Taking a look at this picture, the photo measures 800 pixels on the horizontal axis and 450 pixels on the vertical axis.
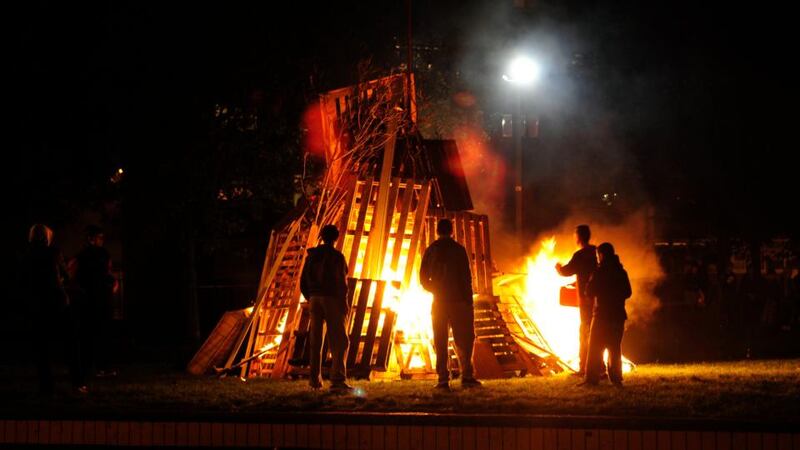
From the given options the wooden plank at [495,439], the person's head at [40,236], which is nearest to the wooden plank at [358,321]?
the person's head at [40,236]

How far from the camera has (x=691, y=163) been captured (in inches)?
1118

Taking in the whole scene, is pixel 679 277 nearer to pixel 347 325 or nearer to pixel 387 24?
pixel 387 24

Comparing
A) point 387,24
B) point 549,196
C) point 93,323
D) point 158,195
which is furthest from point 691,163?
point 93,323

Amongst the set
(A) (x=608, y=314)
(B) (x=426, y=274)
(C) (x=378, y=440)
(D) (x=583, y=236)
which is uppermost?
(D) (x=583, y=236)

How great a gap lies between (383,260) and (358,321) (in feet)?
3.59

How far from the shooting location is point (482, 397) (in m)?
10.5

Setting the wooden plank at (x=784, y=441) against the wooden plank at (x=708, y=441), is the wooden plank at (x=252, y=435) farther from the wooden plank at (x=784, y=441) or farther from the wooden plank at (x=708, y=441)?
the wooden plank at (x=784, y=441)

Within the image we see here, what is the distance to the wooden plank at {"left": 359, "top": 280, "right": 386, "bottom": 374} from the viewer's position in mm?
13102

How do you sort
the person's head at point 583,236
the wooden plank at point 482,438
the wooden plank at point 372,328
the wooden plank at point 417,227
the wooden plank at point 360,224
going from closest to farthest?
the wooden plank at point 482,438
the person's head at point 583,236
the wooden plank at point 372,328
the wooden plank at point 417,227
the wooden plank at point 360,224

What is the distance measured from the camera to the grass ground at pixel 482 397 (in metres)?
9.61

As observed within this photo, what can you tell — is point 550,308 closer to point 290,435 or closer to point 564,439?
point 564,439

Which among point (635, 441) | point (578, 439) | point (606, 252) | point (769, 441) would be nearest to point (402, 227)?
point (606, 252)

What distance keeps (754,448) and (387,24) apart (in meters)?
13.7

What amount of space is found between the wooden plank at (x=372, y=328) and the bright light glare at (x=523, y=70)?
32.2ft
